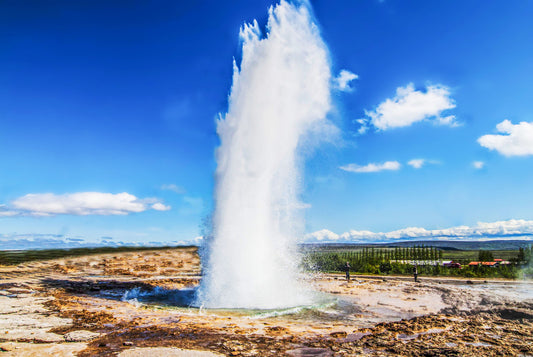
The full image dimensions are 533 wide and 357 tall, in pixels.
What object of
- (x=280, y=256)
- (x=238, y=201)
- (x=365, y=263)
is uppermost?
(x=238, y=201)

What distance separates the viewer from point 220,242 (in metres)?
15.4

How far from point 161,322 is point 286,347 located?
4.69m

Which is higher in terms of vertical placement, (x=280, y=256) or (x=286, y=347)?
(x=280, y=256)

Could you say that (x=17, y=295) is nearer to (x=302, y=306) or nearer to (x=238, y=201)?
(x=238, y=201)

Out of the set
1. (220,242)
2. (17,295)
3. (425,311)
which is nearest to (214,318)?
(220,242)

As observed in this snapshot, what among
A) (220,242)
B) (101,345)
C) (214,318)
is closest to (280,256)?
(220,242)

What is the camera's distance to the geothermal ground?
7.29m

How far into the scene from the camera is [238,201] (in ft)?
52.2

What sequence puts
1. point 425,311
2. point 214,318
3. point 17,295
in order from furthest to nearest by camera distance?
point 17,295 → point 425,311 → point 214,318

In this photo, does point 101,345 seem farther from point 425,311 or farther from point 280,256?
point 425,311

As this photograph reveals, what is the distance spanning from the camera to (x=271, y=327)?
9.43 m

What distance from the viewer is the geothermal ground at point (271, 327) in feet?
23.9

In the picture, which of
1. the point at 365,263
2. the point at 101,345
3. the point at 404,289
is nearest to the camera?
the point at 101,345

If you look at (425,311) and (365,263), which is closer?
(425,311)
